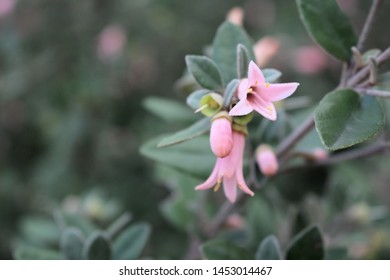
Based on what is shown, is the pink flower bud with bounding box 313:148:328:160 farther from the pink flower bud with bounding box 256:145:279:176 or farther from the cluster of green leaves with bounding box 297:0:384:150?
the cluster of green leaves with bounding box 297:0:384:150

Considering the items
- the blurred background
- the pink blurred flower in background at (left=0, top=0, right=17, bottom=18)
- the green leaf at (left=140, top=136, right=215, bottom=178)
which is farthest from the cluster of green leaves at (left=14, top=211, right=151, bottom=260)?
the pink blurred flower in background at (left=0, top=0, right=17, bottom=18)

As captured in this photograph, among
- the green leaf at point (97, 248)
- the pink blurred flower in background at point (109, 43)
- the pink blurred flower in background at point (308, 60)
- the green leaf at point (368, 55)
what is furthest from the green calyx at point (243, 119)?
the pink blurred flower in background at point (308, 60)

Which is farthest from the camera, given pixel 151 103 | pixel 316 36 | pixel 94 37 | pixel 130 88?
pixel 130 88

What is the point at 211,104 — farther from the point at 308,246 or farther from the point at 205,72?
the point at 308,246

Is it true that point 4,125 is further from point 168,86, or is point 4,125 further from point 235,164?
point 235,164

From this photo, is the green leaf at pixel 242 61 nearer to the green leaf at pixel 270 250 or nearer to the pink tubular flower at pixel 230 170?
the pink tubular flower at pixel 230 170
